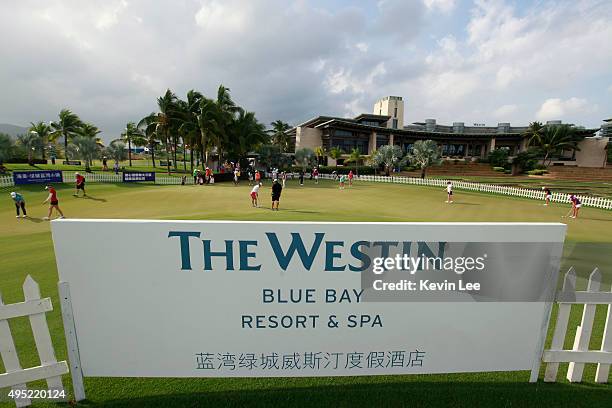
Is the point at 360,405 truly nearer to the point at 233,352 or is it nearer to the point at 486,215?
the point at 233,352

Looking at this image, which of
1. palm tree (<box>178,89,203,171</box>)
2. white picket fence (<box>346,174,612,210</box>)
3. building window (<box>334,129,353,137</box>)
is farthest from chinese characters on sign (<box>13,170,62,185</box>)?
building window (<box>334,129,353,137</box>)

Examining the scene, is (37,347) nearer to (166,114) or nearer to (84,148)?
(166,114)

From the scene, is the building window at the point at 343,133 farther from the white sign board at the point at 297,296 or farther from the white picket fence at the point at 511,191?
the white sign board at the point at 297,296

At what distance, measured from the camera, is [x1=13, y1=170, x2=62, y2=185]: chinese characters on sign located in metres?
24.5

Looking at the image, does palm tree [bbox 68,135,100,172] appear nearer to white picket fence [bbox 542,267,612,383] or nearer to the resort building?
the resort building

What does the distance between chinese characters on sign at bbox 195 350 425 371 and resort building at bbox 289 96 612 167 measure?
218 ft

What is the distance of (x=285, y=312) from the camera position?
118 inches

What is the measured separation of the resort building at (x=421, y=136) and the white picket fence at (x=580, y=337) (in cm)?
6598

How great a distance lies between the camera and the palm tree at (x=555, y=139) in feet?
228

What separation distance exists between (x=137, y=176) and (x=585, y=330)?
121 feet

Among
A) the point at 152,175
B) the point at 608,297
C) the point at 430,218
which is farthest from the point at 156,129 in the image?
the point at 608,297

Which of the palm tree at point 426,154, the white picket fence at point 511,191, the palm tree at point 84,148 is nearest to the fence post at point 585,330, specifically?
the white picket fence at point 511,191

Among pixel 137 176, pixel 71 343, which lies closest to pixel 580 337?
pixel 71 343

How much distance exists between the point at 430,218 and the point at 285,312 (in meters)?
15.2
